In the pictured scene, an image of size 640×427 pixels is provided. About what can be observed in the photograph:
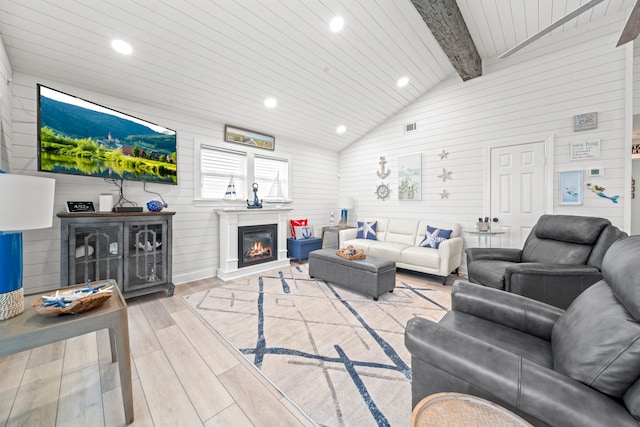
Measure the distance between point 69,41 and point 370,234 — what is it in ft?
15.0

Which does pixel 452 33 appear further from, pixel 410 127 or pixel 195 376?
pixel 195 376

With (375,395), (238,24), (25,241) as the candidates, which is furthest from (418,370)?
(25,241)

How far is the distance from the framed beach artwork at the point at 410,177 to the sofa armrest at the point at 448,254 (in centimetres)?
111

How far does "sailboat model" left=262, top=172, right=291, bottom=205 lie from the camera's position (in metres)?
4.81

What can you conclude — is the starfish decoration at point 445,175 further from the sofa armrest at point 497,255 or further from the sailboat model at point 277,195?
the sailboat model at point 277,195

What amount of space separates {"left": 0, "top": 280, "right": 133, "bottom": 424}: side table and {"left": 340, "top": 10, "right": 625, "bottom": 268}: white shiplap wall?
4370 mm

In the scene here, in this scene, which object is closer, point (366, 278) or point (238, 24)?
point (238, 24)

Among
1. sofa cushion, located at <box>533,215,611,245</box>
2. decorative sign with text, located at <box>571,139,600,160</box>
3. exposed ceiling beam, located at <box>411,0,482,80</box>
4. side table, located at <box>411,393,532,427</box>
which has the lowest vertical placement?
side table, located at <box>411,393,532,427</box>

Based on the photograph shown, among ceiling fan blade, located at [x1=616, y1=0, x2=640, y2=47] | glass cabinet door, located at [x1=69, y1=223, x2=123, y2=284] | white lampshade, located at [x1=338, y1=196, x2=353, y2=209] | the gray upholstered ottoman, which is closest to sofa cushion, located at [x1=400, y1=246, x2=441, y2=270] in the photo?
the gray upholstered ottoman

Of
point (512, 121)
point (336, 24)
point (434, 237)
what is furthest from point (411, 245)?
point (336, 24)

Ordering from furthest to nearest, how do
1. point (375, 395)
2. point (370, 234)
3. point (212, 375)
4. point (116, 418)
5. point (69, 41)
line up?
point (370, 234) < point (69, 41) < point (212, 375) < point (375, 395) < point (116, 418)

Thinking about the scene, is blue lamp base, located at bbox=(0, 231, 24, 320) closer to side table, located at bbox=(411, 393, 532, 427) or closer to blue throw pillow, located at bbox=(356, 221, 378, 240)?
side table, located at bbox=(411, 393, 532, 427)

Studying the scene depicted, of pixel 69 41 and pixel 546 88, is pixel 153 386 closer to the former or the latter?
pixel 69 41

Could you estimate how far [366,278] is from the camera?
3010mm
